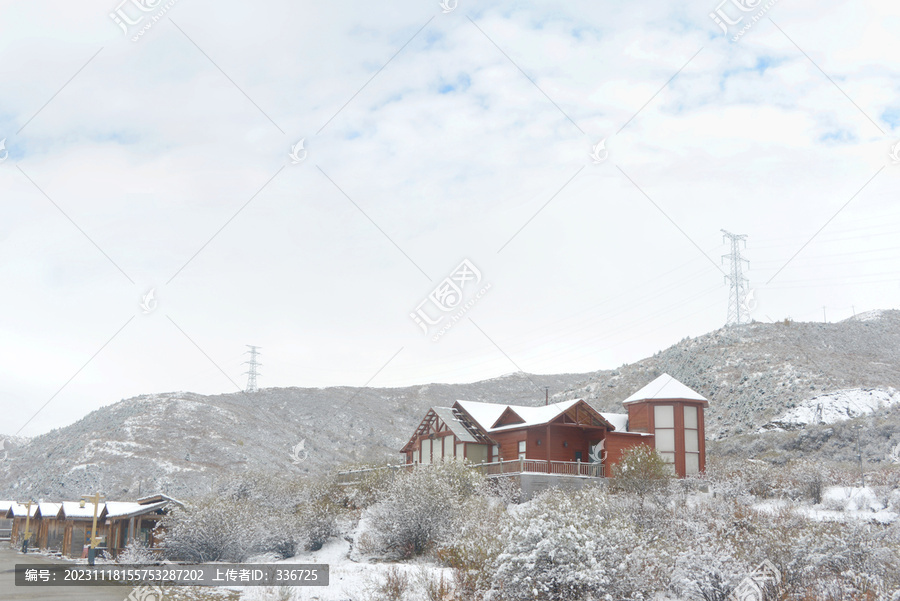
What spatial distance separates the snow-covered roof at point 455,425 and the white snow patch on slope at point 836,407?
27714 millimetres

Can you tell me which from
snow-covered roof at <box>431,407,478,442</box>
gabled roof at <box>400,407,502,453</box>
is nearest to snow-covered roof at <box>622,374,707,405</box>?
gabled roof at <box>400,407,502,453</box>

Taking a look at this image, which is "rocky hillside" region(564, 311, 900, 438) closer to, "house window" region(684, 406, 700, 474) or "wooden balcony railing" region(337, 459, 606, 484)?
"house window" region(684, 406, 700, 474)

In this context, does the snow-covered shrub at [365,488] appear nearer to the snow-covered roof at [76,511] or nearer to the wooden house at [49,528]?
the snow-covered roof at [76,511]

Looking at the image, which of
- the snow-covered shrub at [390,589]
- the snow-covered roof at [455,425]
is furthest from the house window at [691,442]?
the snow-covered shrub at [390,589]

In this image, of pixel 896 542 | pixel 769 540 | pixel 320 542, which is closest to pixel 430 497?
pixel 320 542

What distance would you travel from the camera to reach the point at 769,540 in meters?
17.6

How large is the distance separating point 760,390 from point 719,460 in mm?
25718

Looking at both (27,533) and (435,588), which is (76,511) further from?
(435,588)

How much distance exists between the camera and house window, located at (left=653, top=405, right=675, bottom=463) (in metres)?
37.8

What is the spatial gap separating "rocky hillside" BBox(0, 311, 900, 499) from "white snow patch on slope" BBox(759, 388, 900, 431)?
1.60 metres

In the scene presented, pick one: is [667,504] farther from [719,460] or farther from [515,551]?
[719,460]

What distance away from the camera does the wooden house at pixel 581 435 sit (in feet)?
120

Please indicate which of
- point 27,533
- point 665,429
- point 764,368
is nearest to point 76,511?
point 27,533

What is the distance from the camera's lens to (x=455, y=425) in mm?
40594
